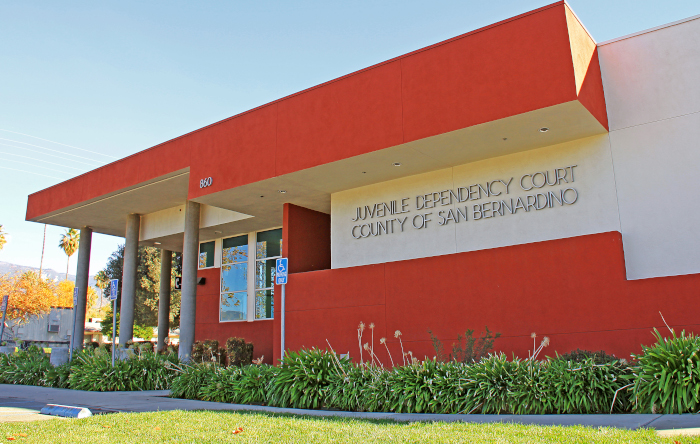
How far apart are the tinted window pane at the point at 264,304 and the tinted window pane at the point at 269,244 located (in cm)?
156

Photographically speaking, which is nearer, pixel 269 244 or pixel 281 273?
pixel 281 273

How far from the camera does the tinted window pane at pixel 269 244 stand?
77.2ft

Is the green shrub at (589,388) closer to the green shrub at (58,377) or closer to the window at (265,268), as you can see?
the green shrub at (58,377)

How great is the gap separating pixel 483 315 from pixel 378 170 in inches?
194

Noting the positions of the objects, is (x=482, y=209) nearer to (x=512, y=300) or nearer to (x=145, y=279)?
(x=512, y=300)

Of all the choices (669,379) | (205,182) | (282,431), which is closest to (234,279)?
(205,182)

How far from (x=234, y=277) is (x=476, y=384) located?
17.5m

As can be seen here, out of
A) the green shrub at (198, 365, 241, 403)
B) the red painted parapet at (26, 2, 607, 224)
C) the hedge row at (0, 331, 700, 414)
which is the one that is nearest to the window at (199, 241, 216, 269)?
the red painted parapet at (26, 2, 607, 224)

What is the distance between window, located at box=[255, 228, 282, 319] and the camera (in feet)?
76.9

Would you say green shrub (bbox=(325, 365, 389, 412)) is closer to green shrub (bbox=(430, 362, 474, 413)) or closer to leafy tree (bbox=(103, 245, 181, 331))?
green shrub (bbox=(430, 362, 474, 413))

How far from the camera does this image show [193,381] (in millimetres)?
13242

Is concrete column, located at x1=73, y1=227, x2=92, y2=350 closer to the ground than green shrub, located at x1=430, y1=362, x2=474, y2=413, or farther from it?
farther from it

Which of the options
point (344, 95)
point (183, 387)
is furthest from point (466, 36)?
point (183, 387)

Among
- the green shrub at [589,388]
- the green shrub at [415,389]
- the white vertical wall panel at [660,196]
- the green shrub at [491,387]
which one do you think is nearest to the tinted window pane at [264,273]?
the green shrub at [415,389]
